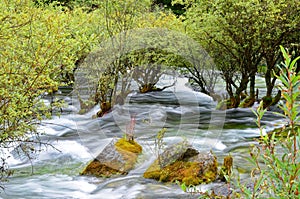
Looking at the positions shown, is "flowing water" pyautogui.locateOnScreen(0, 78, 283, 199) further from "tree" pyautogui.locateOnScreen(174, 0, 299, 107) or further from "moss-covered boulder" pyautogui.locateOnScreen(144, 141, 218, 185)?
"tree" pyautogui.locateOnScreen(174, 0, 299, 107)

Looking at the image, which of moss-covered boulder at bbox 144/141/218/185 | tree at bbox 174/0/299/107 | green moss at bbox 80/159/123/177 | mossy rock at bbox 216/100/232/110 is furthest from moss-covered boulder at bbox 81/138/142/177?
mossy rock at bbox 216/100/232/110

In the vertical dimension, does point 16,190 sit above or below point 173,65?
below

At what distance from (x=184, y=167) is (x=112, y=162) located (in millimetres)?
1356

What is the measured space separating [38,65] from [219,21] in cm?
719

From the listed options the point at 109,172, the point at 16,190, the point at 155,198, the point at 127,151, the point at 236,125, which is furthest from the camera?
the point at 236,125

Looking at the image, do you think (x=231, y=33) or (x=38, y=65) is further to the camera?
(x=231, y=33)

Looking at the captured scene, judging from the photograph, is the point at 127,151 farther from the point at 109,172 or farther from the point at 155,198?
the point at 155,198

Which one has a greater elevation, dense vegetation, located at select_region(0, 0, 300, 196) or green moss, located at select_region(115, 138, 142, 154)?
dense vegetation, located at select_region(0, 0, 300, 196)

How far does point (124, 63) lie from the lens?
1152cm

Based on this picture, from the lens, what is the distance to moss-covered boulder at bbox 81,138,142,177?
23.4 feet

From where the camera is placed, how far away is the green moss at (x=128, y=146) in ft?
25.6

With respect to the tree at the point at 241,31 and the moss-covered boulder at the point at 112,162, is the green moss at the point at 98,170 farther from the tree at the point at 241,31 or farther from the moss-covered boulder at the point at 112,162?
the tree at the point at 241,31

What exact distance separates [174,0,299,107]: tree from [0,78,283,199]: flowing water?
4.48ft

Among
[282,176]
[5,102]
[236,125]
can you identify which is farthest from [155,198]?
[236,125]
